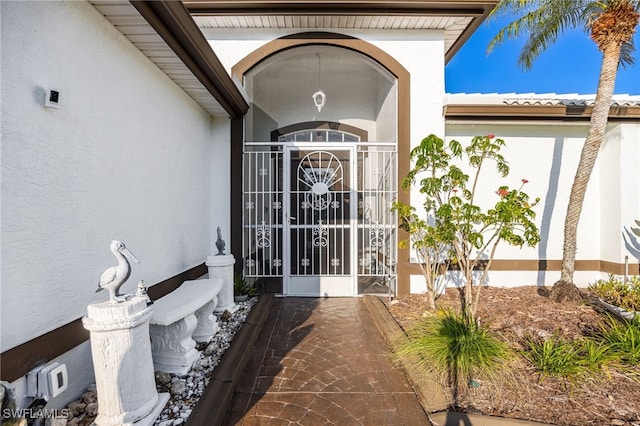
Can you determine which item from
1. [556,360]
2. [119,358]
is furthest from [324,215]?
[119,358]

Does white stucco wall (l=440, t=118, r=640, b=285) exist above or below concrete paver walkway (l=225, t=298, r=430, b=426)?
above

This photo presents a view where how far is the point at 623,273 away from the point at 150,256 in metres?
7.35

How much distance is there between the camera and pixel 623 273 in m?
5.32

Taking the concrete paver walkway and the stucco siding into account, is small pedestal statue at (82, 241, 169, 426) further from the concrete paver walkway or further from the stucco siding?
the concrete paver walkway

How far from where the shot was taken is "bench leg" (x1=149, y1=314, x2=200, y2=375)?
2.90m

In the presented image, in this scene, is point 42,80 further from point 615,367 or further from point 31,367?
point 615,367

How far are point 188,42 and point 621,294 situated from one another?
648 cm

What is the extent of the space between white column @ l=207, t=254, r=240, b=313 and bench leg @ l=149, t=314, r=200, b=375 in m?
1.35

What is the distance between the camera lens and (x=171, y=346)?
2922 mm

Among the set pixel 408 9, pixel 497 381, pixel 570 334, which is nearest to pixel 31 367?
pixel 497 381

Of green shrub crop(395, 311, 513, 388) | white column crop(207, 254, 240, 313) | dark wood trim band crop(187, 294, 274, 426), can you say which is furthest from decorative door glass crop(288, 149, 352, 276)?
green shrub crop(395, 311, 513, 388)

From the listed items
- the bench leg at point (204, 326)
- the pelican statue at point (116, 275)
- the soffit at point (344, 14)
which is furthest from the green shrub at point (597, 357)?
the soffit at point (344, 14)

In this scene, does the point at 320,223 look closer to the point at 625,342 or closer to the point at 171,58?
the point at 171,58

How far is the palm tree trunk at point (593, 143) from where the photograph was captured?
4684mm
